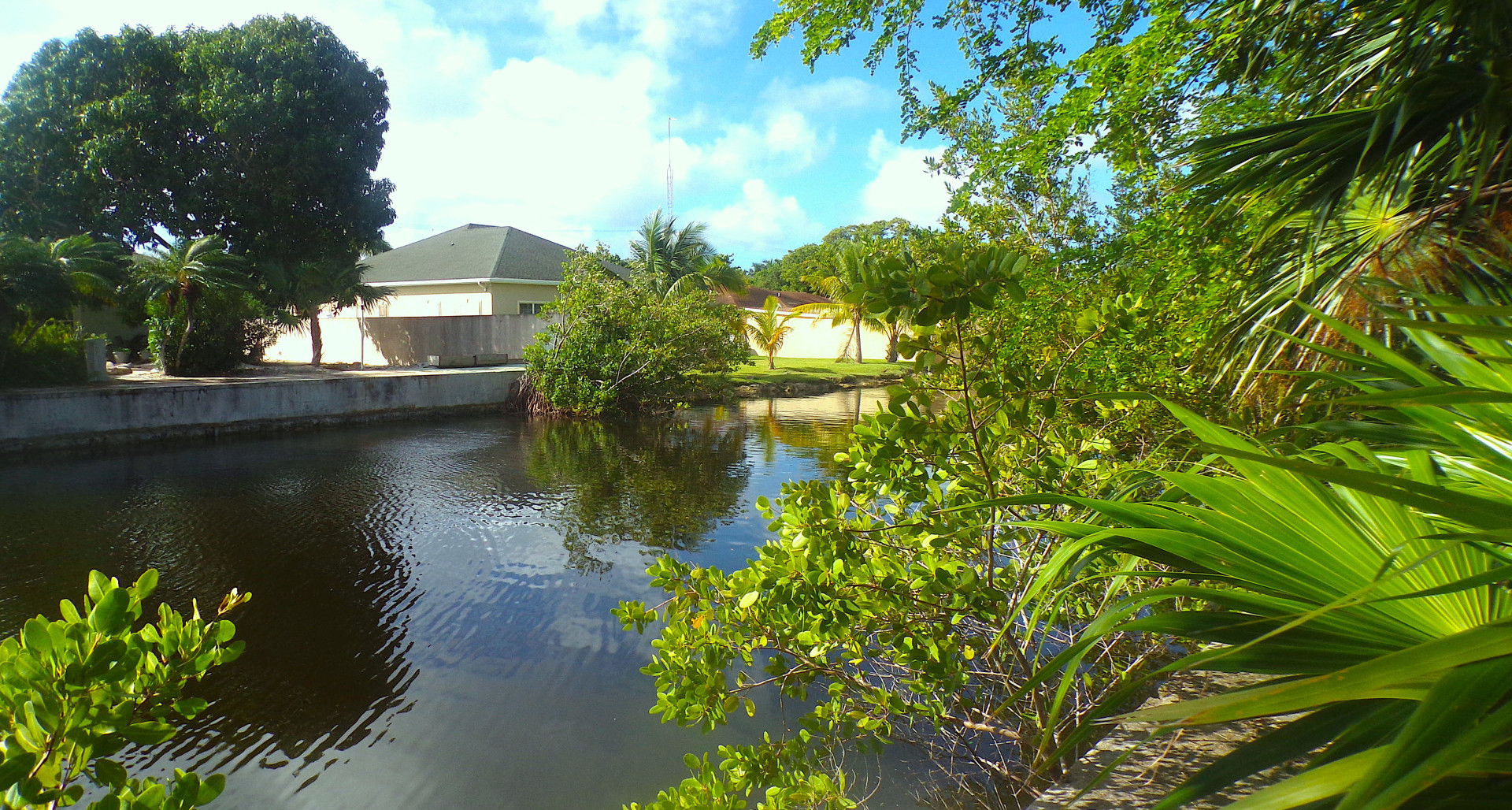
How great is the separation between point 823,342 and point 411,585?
34215 millimetres

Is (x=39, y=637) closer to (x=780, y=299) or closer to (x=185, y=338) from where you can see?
(x=185, y=338)

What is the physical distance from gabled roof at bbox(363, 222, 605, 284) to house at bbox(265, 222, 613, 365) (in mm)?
52

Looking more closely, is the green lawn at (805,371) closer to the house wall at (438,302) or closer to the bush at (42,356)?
the house wall at (438,302)

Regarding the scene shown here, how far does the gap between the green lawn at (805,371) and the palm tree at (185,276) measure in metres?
14.0

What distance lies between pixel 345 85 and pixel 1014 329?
22704 millimetres

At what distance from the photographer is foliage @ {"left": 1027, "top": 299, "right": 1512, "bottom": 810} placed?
0.84 metres

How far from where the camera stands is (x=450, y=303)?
28609 millimetres

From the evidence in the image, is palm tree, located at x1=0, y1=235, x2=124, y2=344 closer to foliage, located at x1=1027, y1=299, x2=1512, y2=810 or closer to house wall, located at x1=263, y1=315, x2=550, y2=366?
house wall, located at x1=263, y1=315, x2=550, y2=366

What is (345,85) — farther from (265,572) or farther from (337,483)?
(265,572)

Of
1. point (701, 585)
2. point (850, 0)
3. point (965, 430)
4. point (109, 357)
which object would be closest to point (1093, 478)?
point (965, 430)

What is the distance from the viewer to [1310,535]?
4.44 ft

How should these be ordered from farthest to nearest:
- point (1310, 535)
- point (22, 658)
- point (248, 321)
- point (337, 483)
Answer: point (248, 321), point (337, 483), point (22, 658), point (1310, 535)

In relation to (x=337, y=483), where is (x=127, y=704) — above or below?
above

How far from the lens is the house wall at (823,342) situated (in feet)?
127
